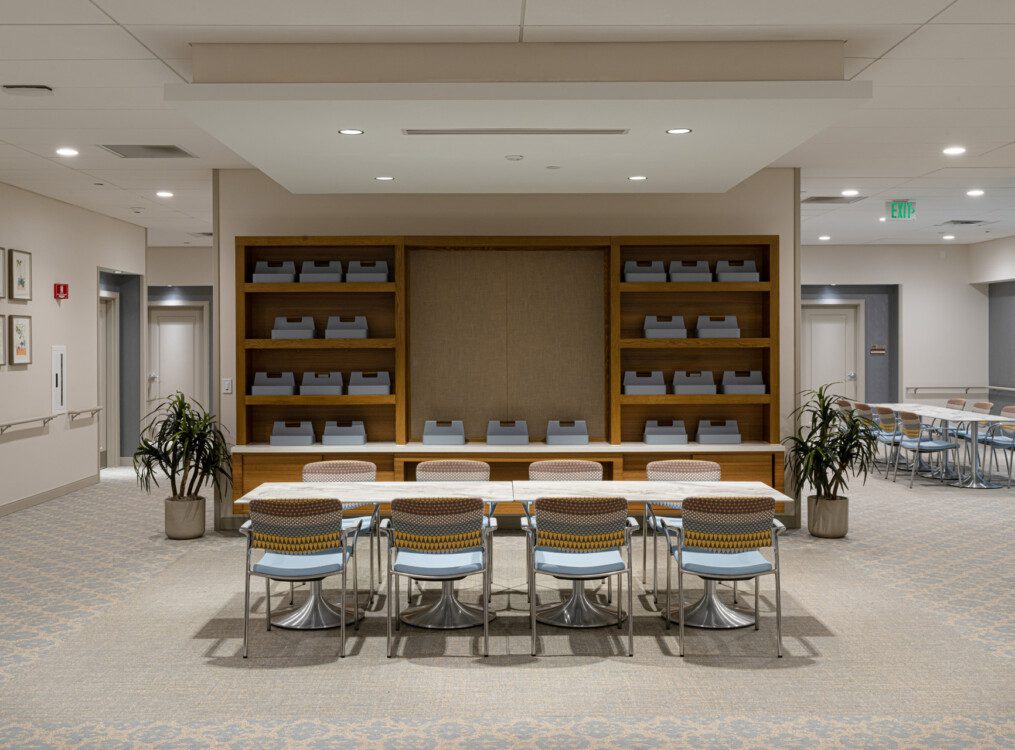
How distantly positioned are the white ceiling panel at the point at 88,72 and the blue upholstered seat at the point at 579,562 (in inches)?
133

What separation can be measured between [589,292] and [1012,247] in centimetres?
809

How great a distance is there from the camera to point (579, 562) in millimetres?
4836

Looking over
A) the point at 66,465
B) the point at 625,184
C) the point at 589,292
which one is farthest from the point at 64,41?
→ the point at 66,465

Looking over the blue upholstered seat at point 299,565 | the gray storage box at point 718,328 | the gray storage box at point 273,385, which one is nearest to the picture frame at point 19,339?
the gray storage box at point 273,385

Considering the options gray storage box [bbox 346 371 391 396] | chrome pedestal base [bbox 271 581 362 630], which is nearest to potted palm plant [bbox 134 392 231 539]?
gray storage box [bbox 346 371 391 396]

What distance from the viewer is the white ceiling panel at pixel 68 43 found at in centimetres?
423

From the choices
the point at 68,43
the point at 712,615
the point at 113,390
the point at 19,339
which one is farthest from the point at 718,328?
the point at 113,390

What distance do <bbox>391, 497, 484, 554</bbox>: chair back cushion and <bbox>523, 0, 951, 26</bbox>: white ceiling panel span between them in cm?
239

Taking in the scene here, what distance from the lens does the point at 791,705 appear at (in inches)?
156

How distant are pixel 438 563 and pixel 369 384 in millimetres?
3123

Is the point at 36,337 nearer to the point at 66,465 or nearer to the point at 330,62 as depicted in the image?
the point at 66,465

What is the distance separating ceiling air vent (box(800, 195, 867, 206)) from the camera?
30.7 feet

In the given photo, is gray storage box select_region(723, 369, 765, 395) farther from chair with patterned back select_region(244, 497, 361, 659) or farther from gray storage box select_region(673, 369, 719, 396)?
chair with patterned back select_region(244, 497, 361, 659)

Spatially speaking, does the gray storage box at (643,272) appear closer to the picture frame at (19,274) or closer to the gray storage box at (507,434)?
the gray storage box at (507,434)
